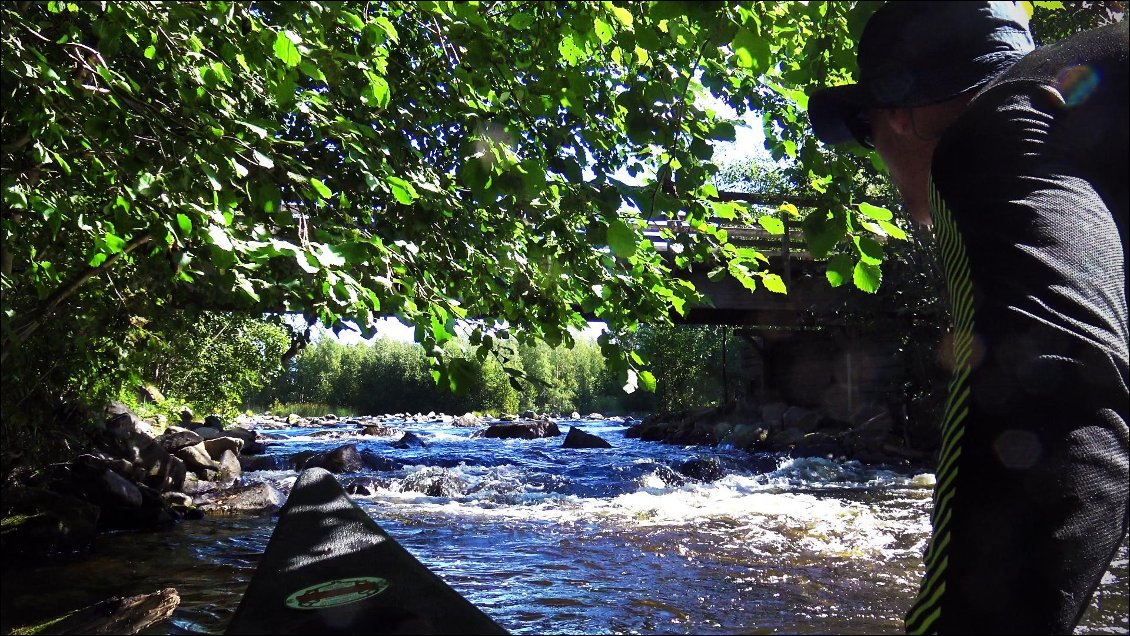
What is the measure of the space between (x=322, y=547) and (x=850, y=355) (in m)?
22.2

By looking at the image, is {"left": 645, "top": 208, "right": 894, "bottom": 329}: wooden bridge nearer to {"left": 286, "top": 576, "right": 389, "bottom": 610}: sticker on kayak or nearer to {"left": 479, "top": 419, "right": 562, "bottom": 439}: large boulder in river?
{"left": 479, "top": 419, "right": 562, "bottom": 439}: large boulder in river

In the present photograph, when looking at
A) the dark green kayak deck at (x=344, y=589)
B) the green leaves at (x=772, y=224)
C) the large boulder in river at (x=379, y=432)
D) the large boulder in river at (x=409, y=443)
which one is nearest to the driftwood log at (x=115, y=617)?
the dark green kayak deck at (x=344, y=589)

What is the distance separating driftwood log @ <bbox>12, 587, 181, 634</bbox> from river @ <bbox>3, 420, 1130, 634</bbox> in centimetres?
14

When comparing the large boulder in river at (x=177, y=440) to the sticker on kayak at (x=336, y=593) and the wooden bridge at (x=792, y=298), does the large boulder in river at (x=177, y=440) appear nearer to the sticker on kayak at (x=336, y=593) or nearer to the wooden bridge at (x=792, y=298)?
the wooden bridge at (x=792, y=298)

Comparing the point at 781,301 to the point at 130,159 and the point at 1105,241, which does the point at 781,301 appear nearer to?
the point at 130,159

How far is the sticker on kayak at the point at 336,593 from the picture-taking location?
5.77 feet

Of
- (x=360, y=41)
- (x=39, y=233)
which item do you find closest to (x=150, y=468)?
(x=39, y=233)

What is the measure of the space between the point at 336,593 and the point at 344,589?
26mm

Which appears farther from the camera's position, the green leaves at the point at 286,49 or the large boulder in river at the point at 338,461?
the large boulder in river at the point at 338,461

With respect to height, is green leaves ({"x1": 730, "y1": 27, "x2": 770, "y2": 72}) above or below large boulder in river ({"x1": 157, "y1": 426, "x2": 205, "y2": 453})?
above

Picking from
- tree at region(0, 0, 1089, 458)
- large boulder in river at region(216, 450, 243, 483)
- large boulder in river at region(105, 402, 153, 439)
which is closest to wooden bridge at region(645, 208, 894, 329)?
large boulder in river at region(216, 450, 243, 483)

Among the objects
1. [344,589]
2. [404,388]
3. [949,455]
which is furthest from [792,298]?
[404,388]

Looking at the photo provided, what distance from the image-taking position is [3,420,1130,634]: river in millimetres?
6207

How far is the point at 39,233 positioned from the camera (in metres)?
5.87
